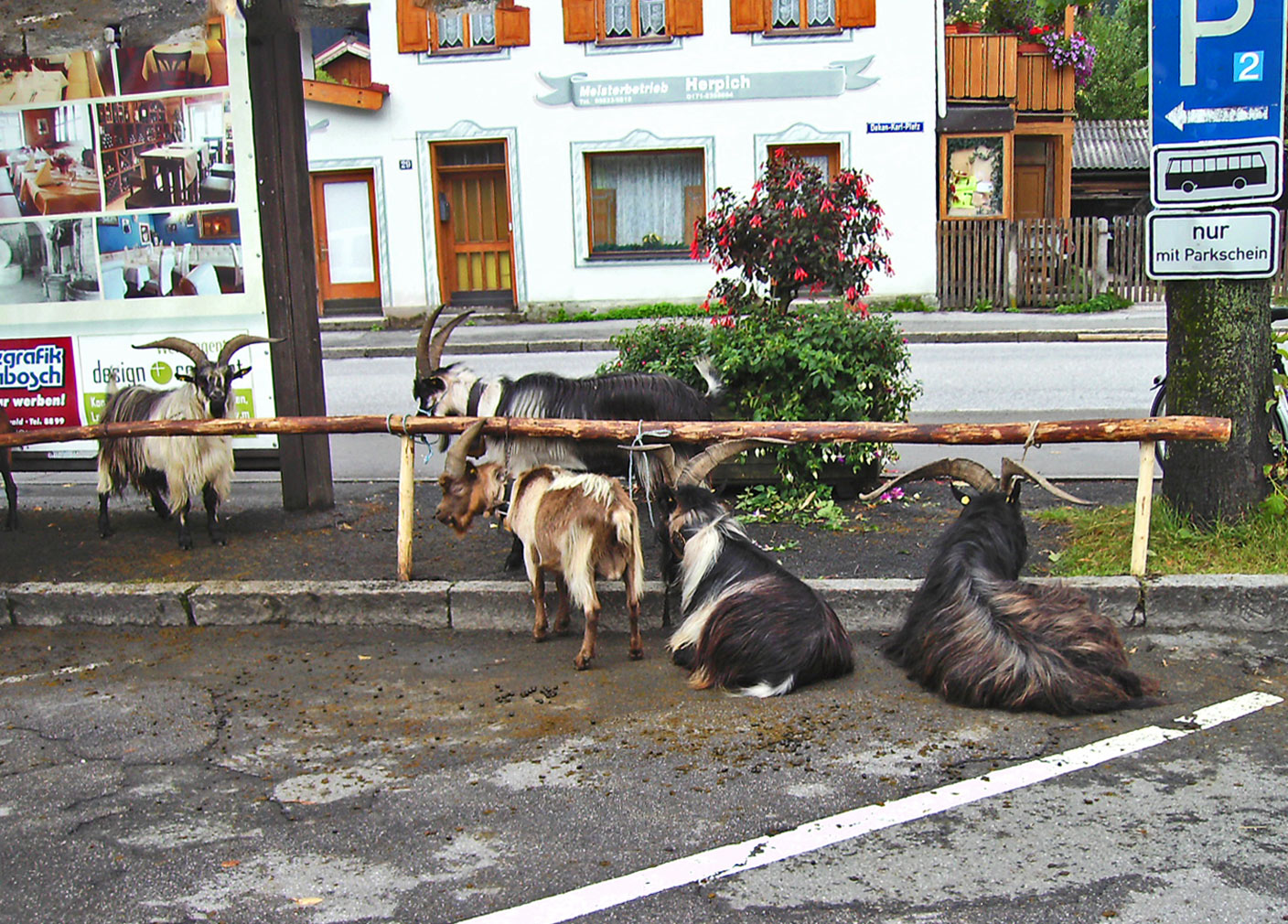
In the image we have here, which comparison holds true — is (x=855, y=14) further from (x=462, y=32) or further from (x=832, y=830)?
(x=832, y=830)

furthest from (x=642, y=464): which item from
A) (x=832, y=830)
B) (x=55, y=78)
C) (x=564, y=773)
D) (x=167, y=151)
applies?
(x=55, y=78)

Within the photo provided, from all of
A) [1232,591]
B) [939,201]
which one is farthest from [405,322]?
→ [1232,591]

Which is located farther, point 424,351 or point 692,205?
point 692,205

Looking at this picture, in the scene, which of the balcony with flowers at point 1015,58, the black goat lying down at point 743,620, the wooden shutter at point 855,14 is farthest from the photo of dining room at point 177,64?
the balcony with flowers at point 1015,58

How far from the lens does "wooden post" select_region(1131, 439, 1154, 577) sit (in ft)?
18.8

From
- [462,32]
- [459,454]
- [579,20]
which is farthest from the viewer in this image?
[462,32]

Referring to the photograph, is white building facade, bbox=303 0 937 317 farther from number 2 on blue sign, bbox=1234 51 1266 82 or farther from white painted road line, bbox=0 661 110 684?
white painted road line, bbox=0 661 110 684

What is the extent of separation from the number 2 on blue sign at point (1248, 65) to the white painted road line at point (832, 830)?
3262mm

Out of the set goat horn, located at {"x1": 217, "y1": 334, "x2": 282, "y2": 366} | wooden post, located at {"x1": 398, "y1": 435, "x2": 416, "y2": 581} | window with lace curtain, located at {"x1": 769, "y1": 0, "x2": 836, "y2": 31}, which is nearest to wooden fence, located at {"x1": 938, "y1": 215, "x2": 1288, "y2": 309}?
window with lace curtain, located at {"x1": 769, "y1": 0, "x2": 836, "y2": 31}

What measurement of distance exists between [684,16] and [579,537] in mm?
16302

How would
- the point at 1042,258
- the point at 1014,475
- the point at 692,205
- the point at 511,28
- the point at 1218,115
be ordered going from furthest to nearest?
the point at 692,205 < the point at 511,28 < the point at 1042,258 < the point at 1218,115 < the point at 1014,475

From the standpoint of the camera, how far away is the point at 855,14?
63.8 feet

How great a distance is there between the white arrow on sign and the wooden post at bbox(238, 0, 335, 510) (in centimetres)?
531

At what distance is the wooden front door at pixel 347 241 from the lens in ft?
71.0
